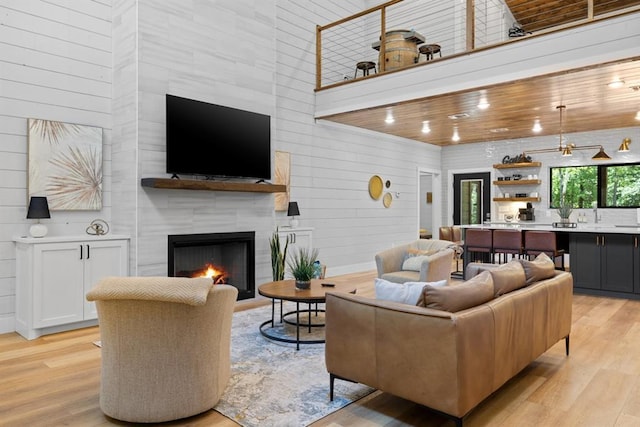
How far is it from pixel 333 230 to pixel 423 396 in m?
5.60

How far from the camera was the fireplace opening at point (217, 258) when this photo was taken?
5.14 meters

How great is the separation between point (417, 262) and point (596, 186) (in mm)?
5797

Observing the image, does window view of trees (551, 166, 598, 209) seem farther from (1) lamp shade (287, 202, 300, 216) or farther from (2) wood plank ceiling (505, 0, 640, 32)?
(1) lamp shade (287, 202, 300, 216)

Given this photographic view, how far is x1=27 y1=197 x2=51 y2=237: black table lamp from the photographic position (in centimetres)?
421

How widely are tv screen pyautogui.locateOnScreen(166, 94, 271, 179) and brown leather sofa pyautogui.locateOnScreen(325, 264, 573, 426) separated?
2.94 meters

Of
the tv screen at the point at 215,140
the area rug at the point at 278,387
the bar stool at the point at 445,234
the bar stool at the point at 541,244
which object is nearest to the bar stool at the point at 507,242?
the bar stool at the point at 541,244

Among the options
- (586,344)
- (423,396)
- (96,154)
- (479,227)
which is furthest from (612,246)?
(96,154)

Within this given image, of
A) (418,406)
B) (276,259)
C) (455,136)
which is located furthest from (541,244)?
(418,406)

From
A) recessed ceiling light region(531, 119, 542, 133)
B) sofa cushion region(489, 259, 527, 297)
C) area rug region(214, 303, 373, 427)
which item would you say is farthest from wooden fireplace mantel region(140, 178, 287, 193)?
recessed ceiling light region(531, 119, 542, 133)

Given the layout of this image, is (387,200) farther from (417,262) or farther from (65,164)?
(65,164)

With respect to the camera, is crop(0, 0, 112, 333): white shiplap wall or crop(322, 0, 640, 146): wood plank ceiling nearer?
crop(0, 0, 112, 333): white shiplap wall

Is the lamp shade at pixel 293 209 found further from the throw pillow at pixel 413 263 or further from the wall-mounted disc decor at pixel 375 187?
the wall-mounted disc decor at pixel 375 187

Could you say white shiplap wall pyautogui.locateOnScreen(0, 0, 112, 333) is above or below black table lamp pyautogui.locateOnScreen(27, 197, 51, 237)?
above

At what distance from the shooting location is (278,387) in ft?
9.97
